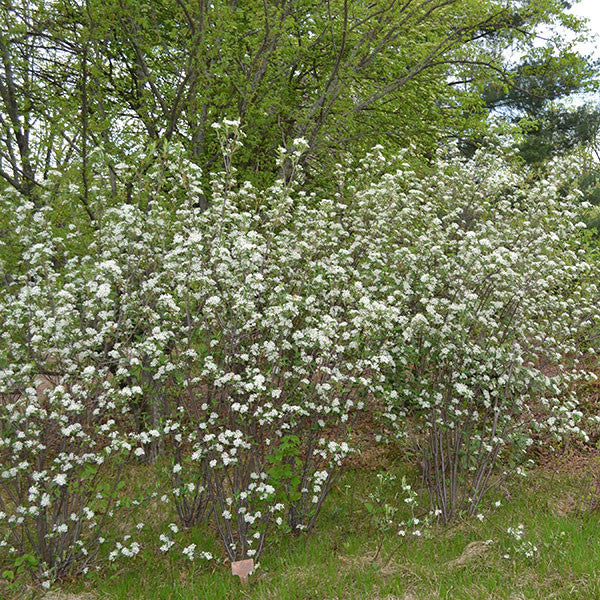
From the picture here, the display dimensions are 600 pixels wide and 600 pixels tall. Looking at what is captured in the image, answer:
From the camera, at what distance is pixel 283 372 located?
5340mm

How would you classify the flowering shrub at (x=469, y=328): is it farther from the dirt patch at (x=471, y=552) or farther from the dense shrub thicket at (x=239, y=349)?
the dirt patch at (x=471, y=552)

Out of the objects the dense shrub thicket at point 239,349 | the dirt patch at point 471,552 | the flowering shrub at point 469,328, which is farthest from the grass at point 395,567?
the flowering shrub at point 469,328

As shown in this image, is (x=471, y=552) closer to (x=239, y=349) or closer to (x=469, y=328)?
(x=469, y=328)

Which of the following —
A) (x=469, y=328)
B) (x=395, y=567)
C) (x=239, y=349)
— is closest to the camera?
(x=395, y=567)

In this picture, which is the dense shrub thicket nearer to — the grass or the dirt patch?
the grass

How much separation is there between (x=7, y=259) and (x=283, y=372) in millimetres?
3082

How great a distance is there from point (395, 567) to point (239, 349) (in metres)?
2.39

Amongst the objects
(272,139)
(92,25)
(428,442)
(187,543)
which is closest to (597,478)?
(428,442)

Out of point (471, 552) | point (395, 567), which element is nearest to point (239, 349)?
point (395, 567)

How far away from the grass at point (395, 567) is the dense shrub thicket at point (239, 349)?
239mm

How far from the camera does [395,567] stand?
4.85 m

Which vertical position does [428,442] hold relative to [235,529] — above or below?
above

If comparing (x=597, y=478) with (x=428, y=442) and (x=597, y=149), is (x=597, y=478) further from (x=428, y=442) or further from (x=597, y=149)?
(x=597, y=149)

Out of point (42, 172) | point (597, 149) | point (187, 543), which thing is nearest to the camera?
point (187, 543)
